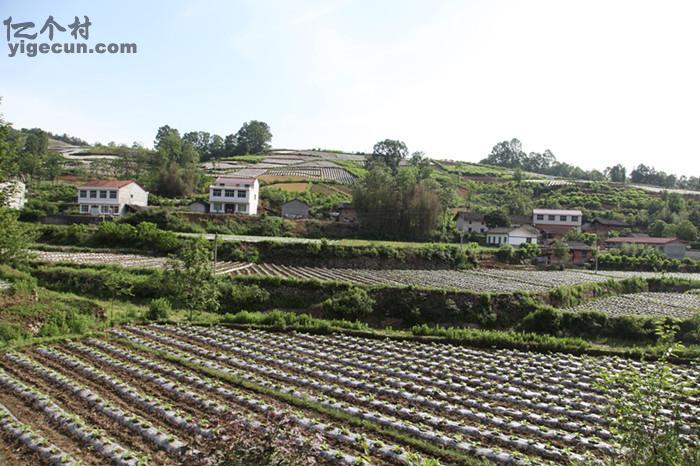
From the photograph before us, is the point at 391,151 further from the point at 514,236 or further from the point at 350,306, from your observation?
the point at 350,306

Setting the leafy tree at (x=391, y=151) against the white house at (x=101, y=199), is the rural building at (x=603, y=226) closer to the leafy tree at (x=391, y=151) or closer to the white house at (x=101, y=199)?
the leafy tree at (x=391, y=151)

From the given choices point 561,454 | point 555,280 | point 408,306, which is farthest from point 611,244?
point 561,454

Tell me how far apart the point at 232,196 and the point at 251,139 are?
189 feet

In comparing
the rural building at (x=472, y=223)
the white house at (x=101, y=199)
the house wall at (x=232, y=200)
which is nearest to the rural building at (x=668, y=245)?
the rural building at (x=472, y=223)

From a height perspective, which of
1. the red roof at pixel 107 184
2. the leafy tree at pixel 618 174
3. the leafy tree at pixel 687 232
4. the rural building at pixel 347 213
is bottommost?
the leafy tree at pixel 687 232

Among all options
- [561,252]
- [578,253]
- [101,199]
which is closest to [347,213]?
[561,252]

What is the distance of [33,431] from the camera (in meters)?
7.77

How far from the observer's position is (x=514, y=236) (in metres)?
52.8

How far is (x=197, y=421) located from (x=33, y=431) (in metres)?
2.42

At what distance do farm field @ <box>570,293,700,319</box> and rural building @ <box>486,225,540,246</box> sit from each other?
20.4 meters

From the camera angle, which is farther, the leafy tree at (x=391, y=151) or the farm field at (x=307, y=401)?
the leafy tree at (x=391, y=151)

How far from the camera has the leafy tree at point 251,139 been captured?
10469 centimetres

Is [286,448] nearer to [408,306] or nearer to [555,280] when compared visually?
[408,306]

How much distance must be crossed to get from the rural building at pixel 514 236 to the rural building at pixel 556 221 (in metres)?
7.40
